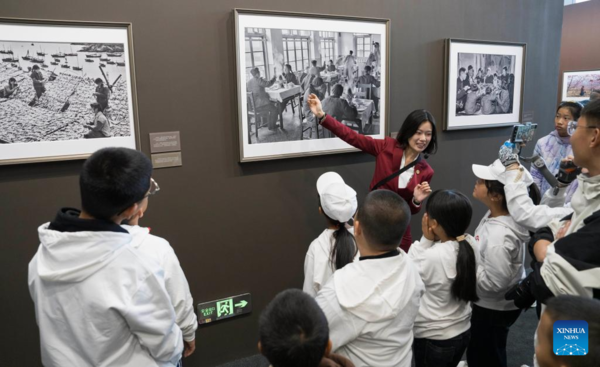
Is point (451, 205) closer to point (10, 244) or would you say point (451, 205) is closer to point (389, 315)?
point (389, 315)

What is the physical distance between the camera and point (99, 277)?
1.32 metres

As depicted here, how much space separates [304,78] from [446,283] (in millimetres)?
1632

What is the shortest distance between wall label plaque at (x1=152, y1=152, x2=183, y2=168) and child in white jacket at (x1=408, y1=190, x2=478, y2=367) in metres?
1.50

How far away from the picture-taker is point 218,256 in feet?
9.13

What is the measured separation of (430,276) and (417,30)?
2.15 metres

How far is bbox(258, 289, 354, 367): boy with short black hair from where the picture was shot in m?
1.08

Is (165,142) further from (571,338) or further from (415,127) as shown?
(571,338)

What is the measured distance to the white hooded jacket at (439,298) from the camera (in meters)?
1.99

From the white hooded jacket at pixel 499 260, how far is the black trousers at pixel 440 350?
36 centimetres

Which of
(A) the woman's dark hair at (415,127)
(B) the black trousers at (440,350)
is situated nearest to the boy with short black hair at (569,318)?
(B) the black trousers at (440,350)

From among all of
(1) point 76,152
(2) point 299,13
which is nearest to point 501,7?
(2) point 299,13

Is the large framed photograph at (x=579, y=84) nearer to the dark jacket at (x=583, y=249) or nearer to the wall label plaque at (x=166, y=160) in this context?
the dark jacket at (x=583, y=249)

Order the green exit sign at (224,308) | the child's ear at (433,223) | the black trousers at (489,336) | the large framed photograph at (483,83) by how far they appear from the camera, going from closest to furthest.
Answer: the child's ear at (433,223)
the black trousers at (489,336)
the green exit sign at (224,308)
the large framed photograph at (483,83)

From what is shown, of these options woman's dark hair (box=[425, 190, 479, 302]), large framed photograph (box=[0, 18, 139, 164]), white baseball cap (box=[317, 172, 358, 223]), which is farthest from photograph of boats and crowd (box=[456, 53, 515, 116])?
large framed photograph (box=[0, 18, 139, 164])
